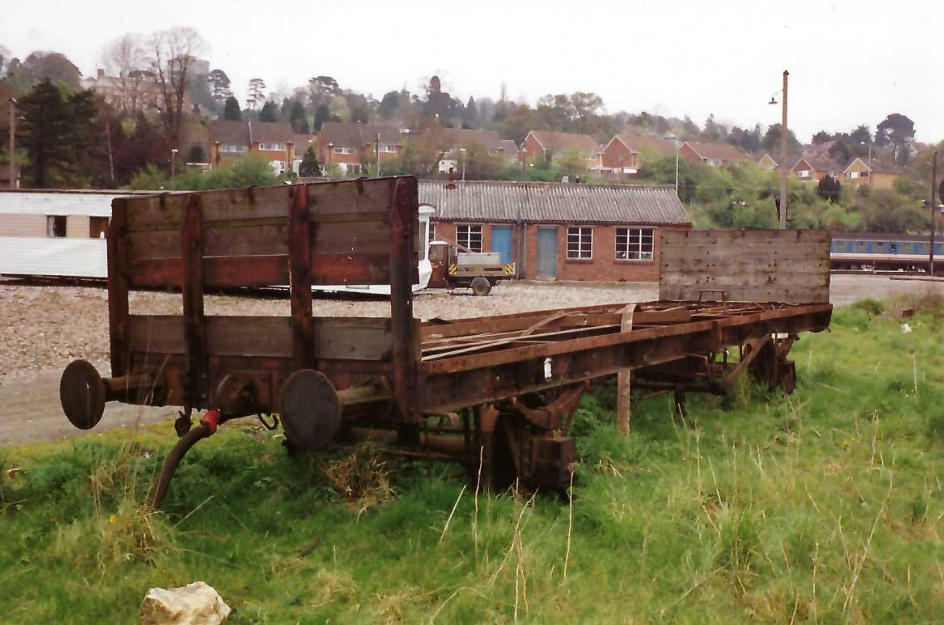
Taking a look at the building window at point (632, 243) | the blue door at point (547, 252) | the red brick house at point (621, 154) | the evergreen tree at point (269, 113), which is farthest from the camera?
the evergreen tree at point (269, 113)

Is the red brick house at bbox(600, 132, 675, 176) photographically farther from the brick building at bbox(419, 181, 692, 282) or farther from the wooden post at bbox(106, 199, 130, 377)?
the wooden post at bbox(106, 199, 130, 377)

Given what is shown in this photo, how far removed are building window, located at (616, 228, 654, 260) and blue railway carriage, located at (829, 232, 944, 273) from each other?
63.8 ft

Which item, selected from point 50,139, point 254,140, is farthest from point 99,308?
point 254,140

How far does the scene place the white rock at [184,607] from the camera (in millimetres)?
3455

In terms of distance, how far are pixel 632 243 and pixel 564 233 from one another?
10.1 feet

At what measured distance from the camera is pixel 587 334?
6.49 m

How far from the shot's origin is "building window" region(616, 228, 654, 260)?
3712cm

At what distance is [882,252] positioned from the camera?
51688mm

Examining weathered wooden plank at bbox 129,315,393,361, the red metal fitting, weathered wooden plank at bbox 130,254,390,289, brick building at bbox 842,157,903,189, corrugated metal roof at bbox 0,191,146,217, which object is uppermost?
brick building at bbox 842,157,903,189

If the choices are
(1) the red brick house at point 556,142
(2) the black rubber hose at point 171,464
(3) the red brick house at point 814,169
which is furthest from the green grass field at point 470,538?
(3) the red brick house at point 814,169

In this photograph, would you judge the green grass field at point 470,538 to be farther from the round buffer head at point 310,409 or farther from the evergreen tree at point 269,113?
the evergreen tree at point 269,113

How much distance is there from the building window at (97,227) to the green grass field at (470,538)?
18572mm

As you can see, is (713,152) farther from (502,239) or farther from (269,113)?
(502,239)

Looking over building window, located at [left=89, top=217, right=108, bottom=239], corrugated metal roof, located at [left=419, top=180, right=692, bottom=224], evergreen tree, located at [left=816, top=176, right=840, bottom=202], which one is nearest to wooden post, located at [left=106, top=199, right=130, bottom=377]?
building window, located at [left=89, top=217, right=108, bottom=239]
